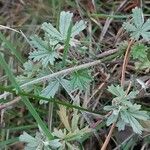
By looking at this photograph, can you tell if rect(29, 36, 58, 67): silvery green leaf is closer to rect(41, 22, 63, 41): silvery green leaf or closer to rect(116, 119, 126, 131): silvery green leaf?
rect(41, 22, 63, 41): silvery green leaf

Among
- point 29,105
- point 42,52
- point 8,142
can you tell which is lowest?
point 8,142

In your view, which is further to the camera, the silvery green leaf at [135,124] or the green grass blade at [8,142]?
the green grass blade at [8,142]

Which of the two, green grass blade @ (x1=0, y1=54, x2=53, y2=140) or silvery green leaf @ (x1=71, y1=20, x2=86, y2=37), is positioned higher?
silvery green leaf @ (x1=71, y1=20, x2=86, y2=37)

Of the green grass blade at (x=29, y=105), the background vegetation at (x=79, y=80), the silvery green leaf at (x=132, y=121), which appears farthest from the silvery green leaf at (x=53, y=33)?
the silvery green leaf at (x=132, y=121)

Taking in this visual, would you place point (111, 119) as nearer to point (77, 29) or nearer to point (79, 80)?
point (79, 80)

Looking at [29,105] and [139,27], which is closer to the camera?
[29,105]

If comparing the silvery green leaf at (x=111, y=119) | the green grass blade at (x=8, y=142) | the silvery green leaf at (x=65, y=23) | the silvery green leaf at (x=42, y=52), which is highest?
the silvery green leaf at (x=65, y=23)

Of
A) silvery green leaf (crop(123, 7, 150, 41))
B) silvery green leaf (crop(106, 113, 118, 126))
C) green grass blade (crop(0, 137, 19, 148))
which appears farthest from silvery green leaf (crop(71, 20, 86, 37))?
green grass blade (crop(0, 137, 19, 148))

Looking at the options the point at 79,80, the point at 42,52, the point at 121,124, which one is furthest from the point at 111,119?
the point at 42,52

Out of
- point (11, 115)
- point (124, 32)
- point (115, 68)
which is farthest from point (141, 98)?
point (11, 115)

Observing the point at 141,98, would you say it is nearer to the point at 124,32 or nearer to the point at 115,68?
the point at 115,68

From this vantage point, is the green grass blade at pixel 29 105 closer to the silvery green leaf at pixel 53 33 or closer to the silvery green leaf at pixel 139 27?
the silvery green leaf at pixel 53 33

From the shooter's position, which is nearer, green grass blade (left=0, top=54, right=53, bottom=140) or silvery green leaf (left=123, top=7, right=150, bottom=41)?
green grass blade (left=0, top=54, right=53, bottom=140)
